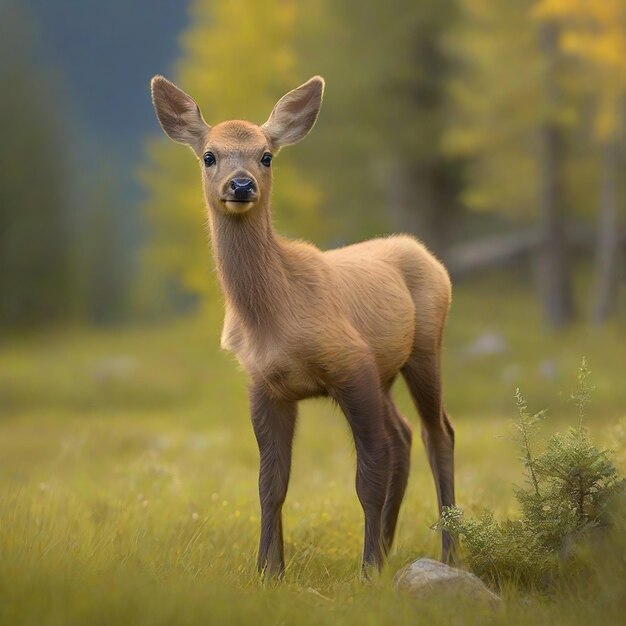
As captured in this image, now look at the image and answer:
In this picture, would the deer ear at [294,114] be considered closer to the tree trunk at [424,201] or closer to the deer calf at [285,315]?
the deer calf at [285,315]

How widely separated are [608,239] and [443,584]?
14.8 m

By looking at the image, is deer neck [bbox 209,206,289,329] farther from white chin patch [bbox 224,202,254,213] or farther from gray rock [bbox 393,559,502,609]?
gray rock [bbox 393,559,502,609]

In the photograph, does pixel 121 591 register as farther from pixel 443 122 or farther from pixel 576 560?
pixel 443 122

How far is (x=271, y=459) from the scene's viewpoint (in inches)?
226

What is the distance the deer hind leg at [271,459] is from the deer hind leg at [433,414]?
3.43ft

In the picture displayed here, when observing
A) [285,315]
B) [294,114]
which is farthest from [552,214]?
[285,315]

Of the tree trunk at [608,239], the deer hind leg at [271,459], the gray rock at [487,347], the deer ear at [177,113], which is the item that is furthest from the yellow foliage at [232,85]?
the deer hind leg at [271,459]

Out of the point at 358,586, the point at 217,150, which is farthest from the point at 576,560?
the point at 217,150

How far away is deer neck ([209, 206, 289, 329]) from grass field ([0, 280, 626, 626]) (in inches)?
51.6

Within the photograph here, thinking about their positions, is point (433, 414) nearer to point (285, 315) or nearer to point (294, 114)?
point (285, 315)

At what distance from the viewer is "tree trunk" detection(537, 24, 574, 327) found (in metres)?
18.2

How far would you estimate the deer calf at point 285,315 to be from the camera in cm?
544

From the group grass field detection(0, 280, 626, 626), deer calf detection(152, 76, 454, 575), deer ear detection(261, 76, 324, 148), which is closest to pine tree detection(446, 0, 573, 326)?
grass field detection(0, 280, 626, 626)

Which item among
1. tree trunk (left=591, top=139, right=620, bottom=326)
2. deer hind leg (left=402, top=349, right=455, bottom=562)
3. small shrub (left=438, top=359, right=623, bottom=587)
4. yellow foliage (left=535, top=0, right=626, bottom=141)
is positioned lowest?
small shrub (left=438, top=359, right=623, bottom=587)
